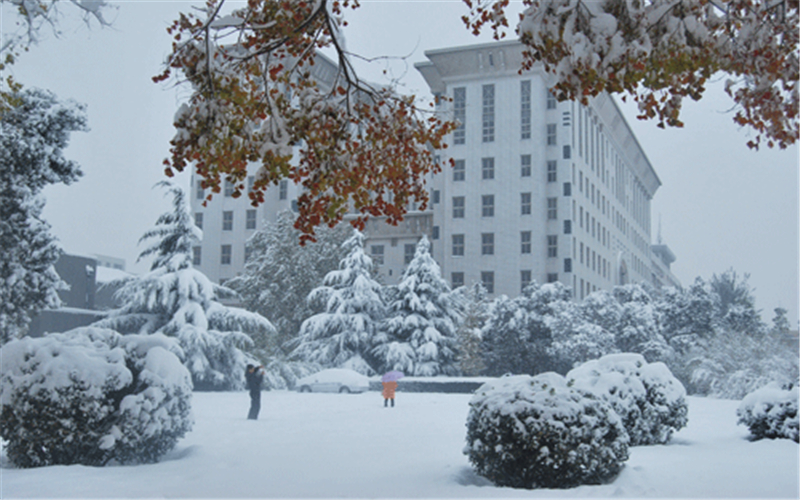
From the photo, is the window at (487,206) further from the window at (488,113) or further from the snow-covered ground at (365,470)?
the snow-covered ground at (365,470)

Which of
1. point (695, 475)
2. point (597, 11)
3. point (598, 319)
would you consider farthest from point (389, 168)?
point (598, 319)

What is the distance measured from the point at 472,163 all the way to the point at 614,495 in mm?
31026

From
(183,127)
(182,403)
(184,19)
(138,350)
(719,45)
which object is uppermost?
(184,19)

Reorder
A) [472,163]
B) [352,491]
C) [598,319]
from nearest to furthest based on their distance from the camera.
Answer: [352,491], [598,319], [472,163]

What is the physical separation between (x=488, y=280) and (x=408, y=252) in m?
4.70

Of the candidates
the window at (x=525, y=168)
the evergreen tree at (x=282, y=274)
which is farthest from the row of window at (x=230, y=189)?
the window at (x=525, y=168)

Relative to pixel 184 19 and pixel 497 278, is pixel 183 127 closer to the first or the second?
pixel 184 19

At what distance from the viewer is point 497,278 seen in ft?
124

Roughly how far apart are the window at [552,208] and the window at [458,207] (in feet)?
14.5

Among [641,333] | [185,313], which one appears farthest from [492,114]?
[185,313]

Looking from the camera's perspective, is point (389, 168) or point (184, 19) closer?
point (184, 19)

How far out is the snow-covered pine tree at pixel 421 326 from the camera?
28469mm

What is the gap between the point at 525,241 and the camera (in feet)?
123

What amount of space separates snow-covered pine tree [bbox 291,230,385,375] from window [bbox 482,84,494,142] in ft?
35.2
